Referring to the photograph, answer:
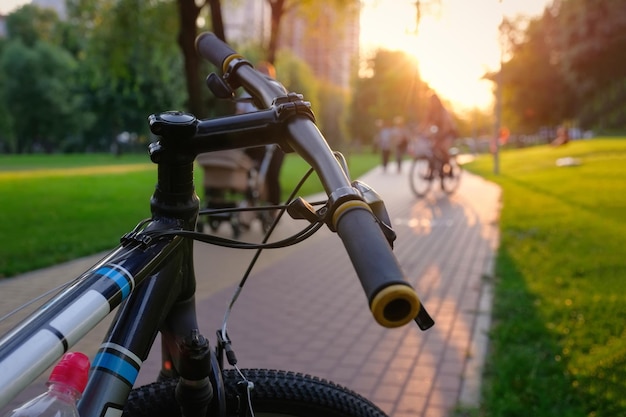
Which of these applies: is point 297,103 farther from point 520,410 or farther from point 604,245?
point 604,245

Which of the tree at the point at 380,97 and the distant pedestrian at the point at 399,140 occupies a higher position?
the tree at the point at 380,97

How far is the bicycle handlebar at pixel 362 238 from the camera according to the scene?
34.3 inches

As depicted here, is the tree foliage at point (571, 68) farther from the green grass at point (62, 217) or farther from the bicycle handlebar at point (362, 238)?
the bicycle handlebar at point (362, 238)

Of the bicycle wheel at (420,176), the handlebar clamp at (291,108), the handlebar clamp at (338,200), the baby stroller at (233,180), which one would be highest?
the handlebar clamp at (291,108)

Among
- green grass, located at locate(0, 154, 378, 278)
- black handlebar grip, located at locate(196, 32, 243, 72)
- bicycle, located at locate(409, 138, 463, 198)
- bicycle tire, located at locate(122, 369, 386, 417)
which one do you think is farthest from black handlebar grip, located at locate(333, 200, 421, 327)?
bicycle, located at locate(409, 138, 463, 198)

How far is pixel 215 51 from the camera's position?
172 centimetres

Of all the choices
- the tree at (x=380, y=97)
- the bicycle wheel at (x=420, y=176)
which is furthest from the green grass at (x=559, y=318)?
the tree at (x=380, y=97)

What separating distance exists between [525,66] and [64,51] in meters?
38.2

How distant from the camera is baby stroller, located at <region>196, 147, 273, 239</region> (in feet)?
27.2

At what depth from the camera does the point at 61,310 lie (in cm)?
104

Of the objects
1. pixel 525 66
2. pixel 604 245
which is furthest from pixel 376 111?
pixel 604 245

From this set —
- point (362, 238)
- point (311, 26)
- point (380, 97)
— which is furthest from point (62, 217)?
point (380, 97)

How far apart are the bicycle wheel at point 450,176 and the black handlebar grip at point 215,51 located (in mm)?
13746

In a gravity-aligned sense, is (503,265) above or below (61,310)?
below
